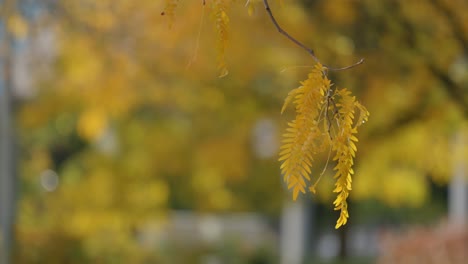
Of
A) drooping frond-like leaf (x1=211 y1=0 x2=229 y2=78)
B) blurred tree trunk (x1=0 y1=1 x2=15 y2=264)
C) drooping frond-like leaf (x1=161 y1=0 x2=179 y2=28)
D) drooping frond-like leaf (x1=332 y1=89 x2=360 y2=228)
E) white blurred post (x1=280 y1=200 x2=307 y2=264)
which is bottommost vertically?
drooping frond-like leaf (x1=332 y1=89 x2=360 y2=228)

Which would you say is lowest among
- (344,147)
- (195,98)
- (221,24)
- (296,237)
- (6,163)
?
(344,147)

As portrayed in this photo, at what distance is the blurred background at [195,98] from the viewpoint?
27.1 ft

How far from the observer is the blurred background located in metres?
8.27

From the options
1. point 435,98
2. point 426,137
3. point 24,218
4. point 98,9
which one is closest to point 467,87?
point 435,98

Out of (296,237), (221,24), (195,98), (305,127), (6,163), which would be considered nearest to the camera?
(305,127)

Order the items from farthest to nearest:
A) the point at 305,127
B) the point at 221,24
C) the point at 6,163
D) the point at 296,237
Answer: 1. the point at 296,237
2. the point at 6,163
3. the point at 221,24
4. the point at 305,127

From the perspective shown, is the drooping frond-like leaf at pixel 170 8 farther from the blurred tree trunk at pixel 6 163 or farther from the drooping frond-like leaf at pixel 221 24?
the blurred tree trunk at pixel 6 163

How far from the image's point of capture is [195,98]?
405 inches

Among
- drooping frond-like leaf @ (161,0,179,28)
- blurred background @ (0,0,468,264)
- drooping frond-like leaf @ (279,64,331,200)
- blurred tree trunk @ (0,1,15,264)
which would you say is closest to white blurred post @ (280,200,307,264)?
blurred background @ (0,0,468,264)

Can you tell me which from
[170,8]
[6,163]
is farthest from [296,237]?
[170,8]

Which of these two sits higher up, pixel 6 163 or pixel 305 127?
pixel 6 163

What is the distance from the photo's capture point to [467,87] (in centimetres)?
811

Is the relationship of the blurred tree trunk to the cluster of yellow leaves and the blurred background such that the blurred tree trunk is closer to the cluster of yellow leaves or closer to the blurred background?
the blurred background

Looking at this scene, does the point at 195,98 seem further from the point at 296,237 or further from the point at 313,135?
the point at 313,135
